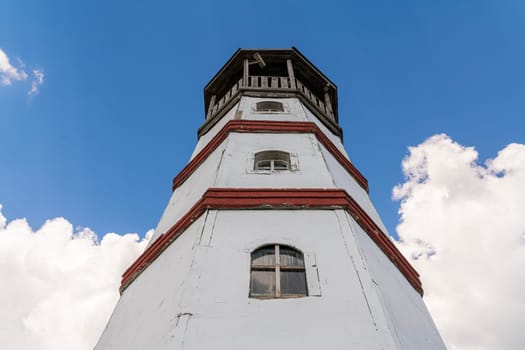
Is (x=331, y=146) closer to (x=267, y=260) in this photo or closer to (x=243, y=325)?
(x=267, y=260)

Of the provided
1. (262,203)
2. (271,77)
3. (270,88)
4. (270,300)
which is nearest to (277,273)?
(270,300)

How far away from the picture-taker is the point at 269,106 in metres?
16.1

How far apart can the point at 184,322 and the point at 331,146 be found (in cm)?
787

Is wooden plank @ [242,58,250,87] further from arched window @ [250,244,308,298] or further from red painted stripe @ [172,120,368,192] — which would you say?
arched window @ [250,244,308,298]

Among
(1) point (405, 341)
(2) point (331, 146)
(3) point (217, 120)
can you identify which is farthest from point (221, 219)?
(3) point (217, 120)

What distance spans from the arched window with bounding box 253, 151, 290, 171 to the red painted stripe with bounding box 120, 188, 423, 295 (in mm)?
2091

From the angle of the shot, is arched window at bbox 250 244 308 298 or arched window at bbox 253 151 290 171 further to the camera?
arched window at bbox 253 151 290 171

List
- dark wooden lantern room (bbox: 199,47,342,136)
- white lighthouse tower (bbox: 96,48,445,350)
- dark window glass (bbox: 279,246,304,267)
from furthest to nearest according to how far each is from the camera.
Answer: dark wooden lantern room (bbox: 199,47,342,136) → dark window glass (bbox: 279,246,304,267) → white lighthouse tower (bbox: 96,48,445,350)

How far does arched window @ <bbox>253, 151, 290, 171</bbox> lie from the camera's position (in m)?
11.5

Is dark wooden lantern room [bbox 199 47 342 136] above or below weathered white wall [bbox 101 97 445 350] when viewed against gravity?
above

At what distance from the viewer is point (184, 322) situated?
645cm

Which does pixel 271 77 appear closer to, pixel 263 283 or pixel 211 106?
pixel 211 106

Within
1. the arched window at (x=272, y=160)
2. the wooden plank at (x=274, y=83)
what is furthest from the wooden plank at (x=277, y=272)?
the wooden plank at (x=274, y=83)

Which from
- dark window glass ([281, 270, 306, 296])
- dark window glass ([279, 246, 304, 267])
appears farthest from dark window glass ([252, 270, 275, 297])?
dark window glass ([279, 246, 304, 267])
